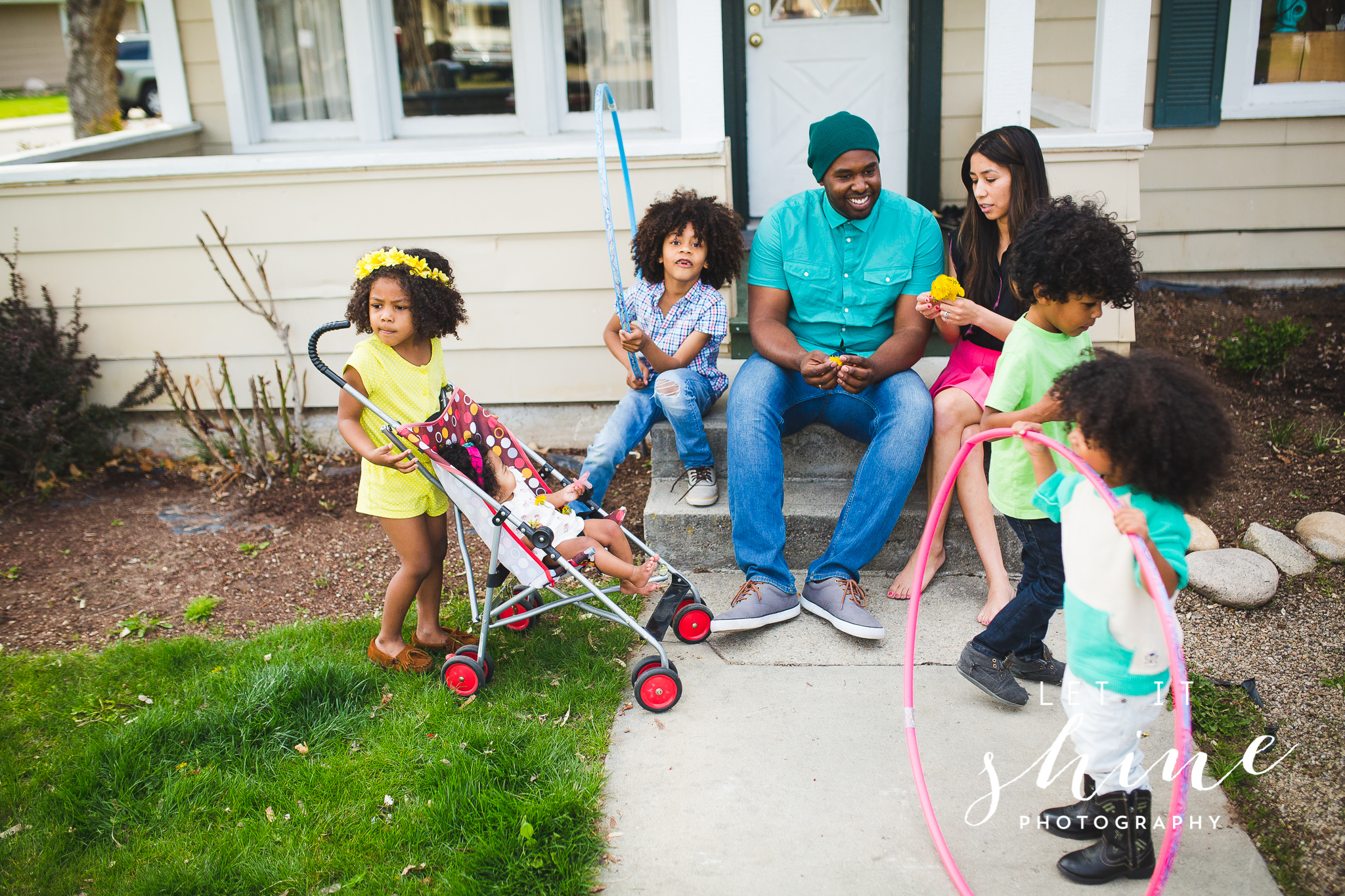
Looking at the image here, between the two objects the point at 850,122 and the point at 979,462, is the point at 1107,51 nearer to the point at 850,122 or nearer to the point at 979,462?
the point at 850,122

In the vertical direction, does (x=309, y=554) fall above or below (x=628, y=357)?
below

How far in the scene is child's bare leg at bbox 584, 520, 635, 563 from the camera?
2994mm

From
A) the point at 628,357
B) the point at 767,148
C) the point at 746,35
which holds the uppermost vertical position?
the point at 746,35

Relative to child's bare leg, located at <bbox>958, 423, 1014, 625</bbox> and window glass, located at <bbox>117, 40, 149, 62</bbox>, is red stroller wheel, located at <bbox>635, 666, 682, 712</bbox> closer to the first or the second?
child's bare leg, located at <bbox>958, 423, 1014, 625</bbox>

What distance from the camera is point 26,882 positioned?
7.41 ft

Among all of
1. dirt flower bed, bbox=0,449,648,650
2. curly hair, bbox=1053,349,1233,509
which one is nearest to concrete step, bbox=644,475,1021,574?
dirt flower bed, bbox=0,449,648,650

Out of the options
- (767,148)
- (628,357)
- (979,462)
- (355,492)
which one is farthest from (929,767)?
(767,148)

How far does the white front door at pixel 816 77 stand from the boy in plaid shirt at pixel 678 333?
2164 mm

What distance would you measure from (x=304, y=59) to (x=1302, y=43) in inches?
247

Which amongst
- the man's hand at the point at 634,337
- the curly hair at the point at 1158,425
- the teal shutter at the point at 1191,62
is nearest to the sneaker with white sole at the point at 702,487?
the man's hand at the point at 634,337

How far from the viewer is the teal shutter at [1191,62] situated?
552 centimetres

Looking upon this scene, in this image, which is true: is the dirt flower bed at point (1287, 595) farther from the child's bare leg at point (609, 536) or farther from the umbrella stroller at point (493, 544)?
the child's bare leg at point (609, 536)

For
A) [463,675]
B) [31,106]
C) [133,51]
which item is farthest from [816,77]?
[31,106]

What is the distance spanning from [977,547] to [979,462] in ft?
1.00
